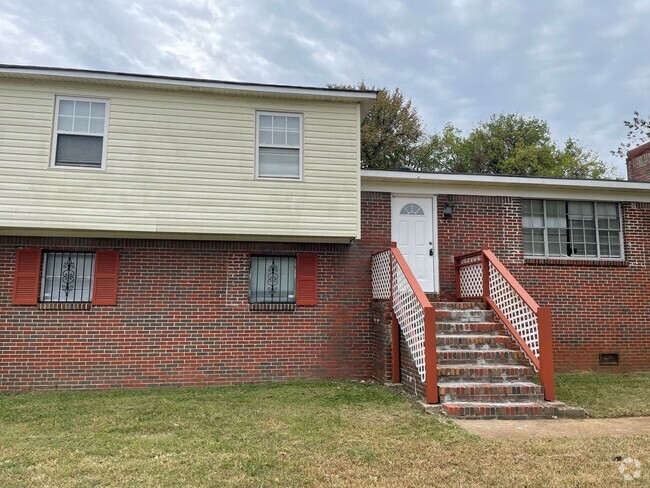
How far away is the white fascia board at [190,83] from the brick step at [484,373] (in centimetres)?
466

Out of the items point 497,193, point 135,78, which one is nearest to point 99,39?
point 135,78

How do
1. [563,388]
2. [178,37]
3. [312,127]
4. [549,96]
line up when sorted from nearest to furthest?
[563,388] < [312,127] < [178,37] < [549,96]

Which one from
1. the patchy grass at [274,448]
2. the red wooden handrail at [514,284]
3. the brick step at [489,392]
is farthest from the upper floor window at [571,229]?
the patchy grass at [274,448]

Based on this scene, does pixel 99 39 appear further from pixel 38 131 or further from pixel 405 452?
pixel 405 452

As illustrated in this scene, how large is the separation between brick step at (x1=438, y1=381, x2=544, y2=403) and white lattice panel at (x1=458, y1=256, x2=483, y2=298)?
217cm

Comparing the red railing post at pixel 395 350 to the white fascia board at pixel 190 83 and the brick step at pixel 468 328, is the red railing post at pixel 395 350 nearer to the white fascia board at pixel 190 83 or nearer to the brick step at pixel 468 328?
the brick step at pixel 468 328

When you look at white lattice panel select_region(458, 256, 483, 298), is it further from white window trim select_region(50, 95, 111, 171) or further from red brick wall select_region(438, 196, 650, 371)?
white window trim select_region(50, 95, 111, 171)

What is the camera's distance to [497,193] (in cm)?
938

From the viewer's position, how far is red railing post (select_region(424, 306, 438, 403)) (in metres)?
6.04

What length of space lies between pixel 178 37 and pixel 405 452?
15.5m

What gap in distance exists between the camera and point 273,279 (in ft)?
28.5

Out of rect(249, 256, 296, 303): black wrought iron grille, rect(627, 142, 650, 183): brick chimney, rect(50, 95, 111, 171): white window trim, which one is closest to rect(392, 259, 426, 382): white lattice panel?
rect(249, 256, 296, 303): black wrought iron grille

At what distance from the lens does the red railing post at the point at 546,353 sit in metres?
6.13

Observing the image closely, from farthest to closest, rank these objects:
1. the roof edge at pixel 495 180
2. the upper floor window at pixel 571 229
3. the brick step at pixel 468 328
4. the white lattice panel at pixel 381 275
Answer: the upper floor window at pixel 571 229
the roof edge at pixel 495 180
the white lattice panel at pixel 381 275
the brick step at pixel 468 328
